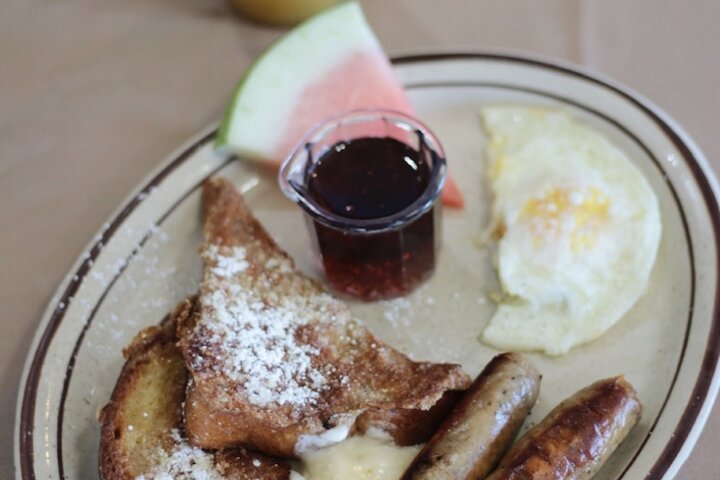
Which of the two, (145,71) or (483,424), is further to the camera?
(145,71)

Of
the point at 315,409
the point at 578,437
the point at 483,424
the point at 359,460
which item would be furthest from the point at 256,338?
the point at 578,437

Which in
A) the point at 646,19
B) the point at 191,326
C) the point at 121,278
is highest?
the point at 646,19

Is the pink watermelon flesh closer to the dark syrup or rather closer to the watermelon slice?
the watermelon slice

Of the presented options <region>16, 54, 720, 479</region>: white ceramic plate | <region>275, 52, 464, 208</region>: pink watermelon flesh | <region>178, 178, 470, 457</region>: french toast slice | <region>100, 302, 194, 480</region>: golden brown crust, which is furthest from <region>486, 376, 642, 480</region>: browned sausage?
<region>275, 52, 464, 208</region>: pink watermelon flesh

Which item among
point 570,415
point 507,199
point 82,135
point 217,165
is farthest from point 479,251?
point 82,135

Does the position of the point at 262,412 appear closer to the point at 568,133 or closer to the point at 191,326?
the point at 191,326

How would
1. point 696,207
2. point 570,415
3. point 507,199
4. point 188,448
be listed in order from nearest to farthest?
1. point 570,415
2. point 188,448
3. point 696,207
4. point 507,199

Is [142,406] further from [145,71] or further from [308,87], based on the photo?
[145,71]
